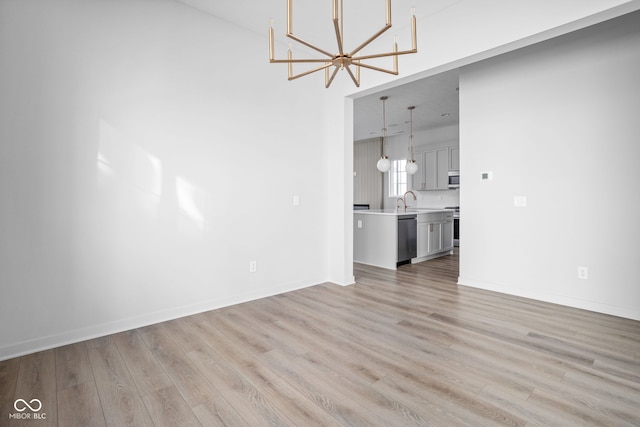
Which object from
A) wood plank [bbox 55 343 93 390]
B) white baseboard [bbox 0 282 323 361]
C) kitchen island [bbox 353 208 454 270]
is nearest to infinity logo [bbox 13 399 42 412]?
wood plank [bbox 55 343 93 390]

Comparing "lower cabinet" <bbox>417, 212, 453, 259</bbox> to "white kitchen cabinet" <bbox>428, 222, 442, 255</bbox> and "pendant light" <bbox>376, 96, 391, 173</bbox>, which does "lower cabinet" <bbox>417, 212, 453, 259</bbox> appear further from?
"pendant light" <bbox>376, 96, 391, 173</bbox>

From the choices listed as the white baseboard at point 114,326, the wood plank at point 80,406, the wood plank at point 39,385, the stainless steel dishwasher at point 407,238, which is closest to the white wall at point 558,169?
the stainless steel dishwasher at point 407,238

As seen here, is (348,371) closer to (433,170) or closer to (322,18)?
(322,18)

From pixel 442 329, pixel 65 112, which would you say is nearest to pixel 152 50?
pixel 65 112

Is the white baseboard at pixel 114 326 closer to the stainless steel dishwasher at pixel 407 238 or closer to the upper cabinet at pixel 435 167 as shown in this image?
the stainless steel dishwasher at pixel 407 238

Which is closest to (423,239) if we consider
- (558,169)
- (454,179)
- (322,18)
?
(454,179)

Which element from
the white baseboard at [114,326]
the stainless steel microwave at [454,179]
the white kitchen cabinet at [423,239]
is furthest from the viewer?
the stainless steel microwave at [454,179]

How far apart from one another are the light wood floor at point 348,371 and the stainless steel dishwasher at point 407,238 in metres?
2.03

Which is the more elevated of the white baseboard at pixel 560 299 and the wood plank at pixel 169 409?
the white baseboard at pixel 560 299

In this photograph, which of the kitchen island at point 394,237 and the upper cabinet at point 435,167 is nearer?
the kitchen island at point 394,237

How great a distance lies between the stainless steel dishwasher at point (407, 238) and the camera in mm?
5215

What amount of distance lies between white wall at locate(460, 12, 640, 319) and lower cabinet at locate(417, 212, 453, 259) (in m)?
1.59

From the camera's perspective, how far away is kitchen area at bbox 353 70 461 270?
5273mm

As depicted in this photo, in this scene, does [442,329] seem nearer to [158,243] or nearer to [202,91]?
[158,243]
